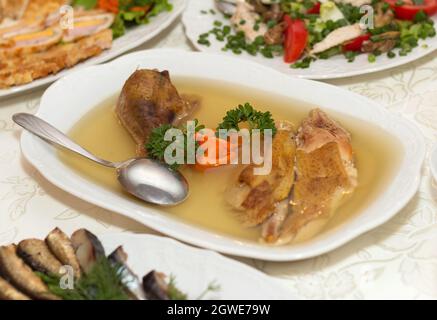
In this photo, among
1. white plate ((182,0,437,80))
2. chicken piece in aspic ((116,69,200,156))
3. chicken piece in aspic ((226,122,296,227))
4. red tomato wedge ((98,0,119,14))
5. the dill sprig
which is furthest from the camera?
red tomato wedge ((98,0,119,14))

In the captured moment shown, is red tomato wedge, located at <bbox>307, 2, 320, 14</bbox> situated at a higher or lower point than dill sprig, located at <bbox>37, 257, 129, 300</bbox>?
higher

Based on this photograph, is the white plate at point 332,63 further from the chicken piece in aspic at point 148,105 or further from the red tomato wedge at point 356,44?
the chicken piece in aspic at point 148,105

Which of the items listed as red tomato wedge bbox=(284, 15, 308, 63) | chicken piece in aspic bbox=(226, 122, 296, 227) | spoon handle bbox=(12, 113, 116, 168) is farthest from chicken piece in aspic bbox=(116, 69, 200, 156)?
red tomato wedge bbox=(284, 15, 308, 63)

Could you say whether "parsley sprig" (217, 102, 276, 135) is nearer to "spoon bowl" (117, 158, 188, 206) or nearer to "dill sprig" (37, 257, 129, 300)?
"spoon bowl" (117, 158, 188, 206)

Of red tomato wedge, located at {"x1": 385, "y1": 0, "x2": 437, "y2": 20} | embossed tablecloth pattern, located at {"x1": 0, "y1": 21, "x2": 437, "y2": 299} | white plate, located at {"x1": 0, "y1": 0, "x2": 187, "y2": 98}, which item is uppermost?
red tomato wedge, located at {"x1": 385, "y1": 0, "x2": 437, "y2": 20}

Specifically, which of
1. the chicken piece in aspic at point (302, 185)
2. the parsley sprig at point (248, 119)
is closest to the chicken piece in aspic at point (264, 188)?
the chicken piece in aspic at point (302, 185)

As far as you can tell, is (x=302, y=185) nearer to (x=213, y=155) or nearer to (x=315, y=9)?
(x=213, y=155)
